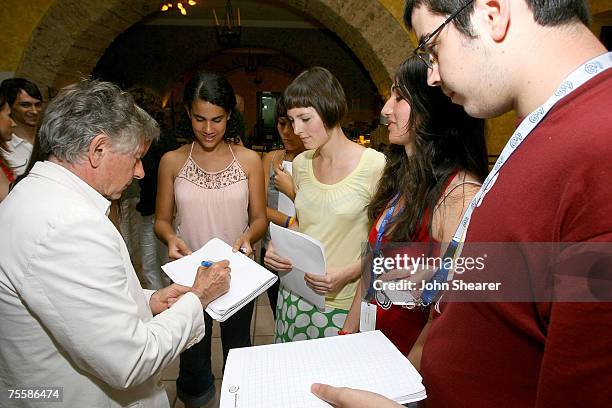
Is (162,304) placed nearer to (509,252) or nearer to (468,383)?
(468,383)

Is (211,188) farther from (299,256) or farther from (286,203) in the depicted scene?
(299,256)

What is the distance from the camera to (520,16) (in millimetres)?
639

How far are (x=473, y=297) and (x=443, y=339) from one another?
0.14m

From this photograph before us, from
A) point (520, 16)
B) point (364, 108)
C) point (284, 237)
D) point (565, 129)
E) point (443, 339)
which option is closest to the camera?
point (565, 129)

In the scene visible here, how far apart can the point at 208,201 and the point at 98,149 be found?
1072mm

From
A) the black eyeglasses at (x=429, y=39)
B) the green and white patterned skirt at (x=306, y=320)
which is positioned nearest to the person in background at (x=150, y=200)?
the green and white patterned skirt at (x=306, y=320)

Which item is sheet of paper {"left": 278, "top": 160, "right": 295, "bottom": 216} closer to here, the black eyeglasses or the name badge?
the name badge

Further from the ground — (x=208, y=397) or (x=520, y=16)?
(x=520, y=16)

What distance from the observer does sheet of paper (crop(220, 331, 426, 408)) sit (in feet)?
2.71

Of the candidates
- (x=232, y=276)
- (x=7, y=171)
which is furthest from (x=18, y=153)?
(x=232, y=276)

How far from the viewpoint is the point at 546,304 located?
0.54m

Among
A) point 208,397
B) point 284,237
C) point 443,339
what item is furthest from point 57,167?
point 208,397

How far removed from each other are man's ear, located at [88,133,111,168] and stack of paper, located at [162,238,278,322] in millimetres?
664

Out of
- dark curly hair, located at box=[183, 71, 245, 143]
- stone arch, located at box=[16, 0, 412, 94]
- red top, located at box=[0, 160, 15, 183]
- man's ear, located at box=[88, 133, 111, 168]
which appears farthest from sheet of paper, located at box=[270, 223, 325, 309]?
stone arch, located at box=[16, 0, 412, 94]
